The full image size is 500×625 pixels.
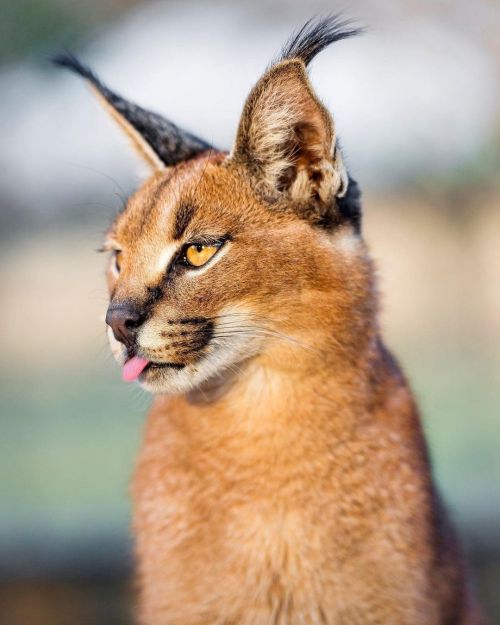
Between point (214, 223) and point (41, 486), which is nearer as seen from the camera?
point (214, 223)

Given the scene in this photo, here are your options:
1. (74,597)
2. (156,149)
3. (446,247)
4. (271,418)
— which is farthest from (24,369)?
(271,418)

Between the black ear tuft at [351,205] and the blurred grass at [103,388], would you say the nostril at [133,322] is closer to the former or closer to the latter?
the black ear tuft at [351,205]

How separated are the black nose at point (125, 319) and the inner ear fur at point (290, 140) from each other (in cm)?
76

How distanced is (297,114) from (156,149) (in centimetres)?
97

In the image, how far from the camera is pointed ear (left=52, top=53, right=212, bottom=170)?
4.33m

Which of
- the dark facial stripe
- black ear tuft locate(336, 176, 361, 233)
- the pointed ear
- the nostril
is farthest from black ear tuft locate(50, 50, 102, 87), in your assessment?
the nostril

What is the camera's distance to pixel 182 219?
3703 millimetres

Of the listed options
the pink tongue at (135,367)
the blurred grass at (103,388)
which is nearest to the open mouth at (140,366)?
the pink tongue at (135,367)

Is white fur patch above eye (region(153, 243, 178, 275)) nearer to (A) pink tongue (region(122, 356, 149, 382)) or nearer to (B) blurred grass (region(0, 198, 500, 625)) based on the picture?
(A) pink tongue (region(122, 356, 149, 382))

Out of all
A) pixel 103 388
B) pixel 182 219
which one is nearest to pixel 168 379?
pixel 182 219

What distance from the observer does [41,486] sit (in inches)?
348

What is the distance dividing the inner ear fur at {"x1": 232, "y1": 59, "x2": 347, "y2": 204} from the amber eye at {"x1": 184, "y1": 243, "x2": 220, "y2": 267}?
14.4 inches

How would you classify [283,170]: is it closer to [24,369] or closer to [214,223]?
[214,223]

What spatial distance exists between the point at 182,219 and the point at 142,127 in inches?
34.1
